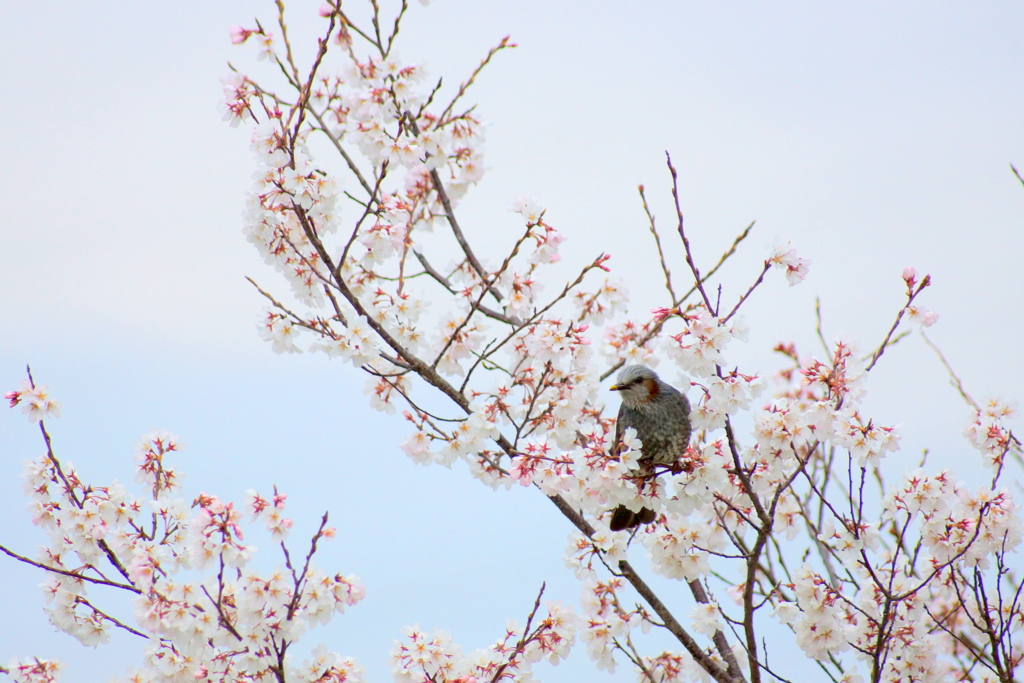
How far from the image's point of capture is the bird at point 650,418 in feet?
11.3

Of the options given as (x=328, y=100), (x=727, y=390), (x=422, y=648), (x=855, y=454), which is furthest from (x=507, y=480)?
(x=328, y=100)

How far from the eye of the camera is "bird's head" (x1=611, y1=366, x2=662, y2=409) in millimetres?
3582

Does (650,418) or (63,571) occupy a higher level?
(650,418)

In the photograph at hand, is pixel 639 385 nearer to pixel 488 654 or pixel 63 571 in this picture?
pixel 488 654

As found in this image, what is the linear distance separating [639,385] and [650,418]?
0.53 feet

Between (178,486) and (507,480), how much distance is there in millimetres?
1350

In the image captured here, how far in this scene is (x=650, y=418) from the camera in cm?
353

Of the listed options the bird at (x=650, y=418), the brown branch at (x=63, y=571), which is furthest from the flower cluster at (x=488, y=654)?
the brown branch at (x=63, y=571)

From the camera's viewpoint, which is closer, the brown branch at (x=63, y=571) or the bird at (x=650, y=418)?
the brown branch at (x=63, y=571)

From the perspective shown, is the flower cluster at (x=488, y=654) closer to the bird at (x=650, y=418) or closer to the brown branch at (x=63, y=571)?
the bird at (x=650, y=418)

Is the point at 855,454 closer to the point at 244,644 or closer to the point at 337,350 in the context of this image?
the point at 337,350

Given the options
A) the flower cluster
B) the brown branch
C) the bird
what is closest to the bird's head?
the bird

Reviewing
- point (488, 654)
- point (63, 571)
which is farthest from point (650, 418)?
point (63, 571)

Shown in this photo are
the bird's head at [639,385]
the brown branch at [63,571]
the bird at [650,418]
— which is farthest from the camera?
the bird's head at [639,385]
